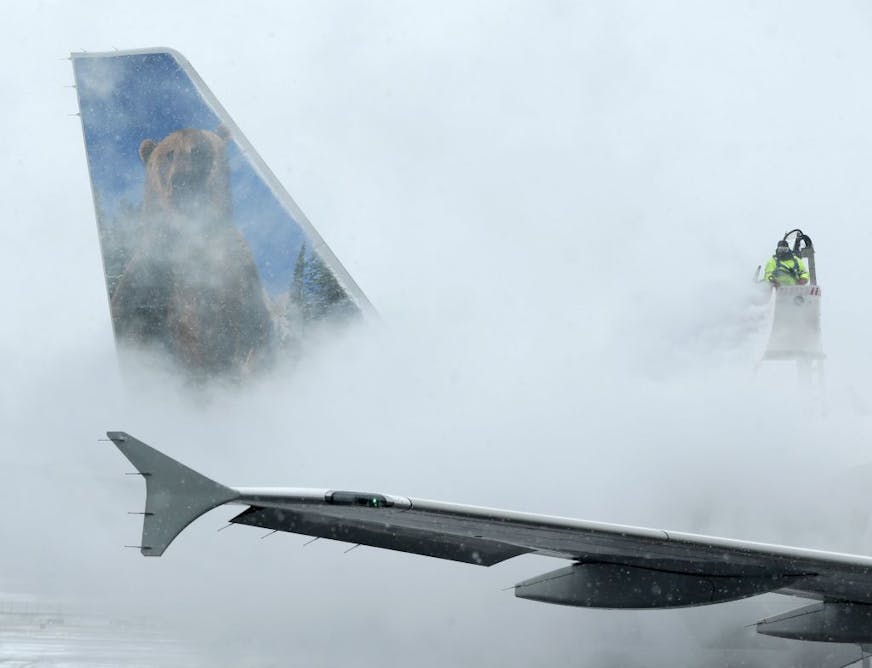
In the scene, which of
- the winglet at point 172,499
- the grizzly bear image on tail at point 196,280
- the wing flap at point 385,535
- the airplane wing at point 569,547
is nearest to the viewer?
the winglet at point 172,499

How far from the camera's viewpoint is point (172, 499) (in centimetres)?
495

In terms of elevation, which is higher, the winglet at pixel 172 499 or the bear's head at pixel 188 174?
the bear's head at pixel 188 174

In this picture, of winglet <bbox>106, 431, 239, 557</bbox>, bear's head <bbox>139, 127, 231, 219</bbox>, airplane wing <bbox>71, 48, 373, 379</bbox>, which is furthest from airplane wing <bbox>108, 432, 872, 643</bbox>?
bear's head <bbox>139, 127, 231, 219</bbox>

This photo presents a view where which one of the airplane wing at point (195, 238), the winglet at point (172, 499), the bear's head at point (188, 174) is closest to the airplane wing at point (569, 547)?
the winglet at point (172, 499)

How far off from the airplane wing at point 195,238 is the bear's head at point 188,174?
0.06ft

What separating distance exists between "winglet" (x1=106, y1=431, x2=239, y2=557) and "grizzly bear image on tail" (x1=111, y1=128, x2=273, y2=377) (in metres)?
8.61

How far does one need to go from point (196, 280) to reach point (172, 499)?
9426mm

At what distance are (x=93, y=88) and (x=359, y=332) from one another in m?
5.33

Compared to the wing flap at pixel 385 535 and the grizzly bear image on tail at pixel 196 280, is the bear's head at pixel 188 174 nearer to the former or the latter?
the grizzly bear image on tail at pixel 196 280

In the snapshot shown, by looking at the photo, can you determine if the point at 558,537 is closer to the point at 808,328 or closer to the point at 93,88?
the point at 808,328

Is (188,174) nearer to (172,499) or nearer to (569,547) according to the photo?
(569,547)

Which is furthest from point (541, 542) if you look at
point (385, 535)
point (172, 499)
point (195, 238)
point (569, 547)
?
point (195, 238)

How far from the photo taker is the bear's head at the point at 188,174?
1414 cm

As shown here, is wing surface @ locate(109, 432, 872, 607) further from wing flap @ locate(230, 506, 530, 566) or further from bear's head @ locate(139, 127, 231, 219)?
bear's head @ locate(139, 127, 231, 219)
